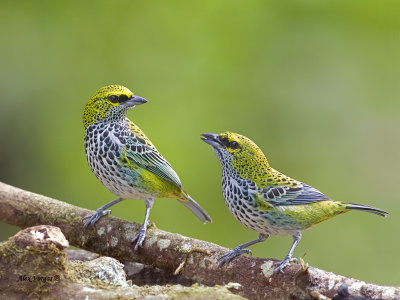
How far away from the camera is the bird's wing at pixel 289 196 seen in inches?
211

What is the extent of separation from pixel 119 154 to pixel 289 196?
1712mm

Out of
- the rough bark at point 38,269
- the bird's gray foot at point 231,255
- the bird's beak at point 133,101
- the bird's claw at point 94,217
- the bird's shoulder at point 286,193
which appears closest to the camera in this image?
the rough bark at point 38,269

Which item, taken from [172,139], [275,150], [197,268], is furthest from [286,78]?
[197,268]

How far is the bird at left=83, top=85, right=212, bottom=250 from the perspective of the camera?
6.04 m

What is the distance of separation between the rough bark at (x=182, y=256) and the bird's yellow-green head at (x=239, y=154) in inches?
27.6

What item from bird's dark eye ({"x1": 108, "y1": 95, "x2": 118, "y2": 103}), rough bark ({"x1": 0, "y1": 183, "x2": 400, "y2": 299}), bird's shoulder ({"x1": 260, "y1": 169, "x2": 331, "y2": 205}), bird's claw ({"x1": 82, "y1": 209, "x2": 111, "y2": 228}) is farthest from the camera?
bird's claw ({"x1": 82, "y1": 209, "x2": 111, "y2": 228})

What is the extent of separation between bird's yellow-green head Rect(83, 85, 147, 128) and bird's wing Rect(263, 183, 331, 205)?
1.48 metres

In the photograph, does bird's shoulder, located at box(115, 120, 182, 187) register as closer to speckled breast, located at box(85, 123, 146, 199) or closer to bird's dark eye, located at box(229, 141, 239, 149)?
speckled breast, located at box(85, 123, 146, 199)

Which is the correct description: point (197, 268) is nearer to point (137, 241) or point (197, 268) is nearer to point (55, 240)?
point (137, 241)

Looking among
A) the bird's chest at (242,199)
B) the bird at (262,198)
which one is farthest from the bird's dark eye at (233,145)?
the bird's chest at (242,199)

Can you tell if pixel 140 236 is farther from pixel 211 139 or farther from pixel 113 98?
pixel 113 98

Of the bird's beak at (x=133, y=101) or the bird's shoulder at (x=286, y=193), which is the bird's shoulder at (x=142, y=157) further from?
the bird's shoulder at (x=286, y=193)

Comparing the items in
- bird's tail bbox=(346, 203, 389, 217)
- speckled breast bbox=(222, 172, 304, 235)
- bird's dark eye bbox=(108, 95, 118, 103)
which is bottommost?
speckled breast bbox=(222, 172, 304, 235)

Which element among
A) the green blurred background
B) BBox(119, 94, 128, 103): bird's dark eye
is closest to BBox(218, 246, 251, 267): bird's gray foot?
BBox(119, 94, 128, 103): bird's dark eye
